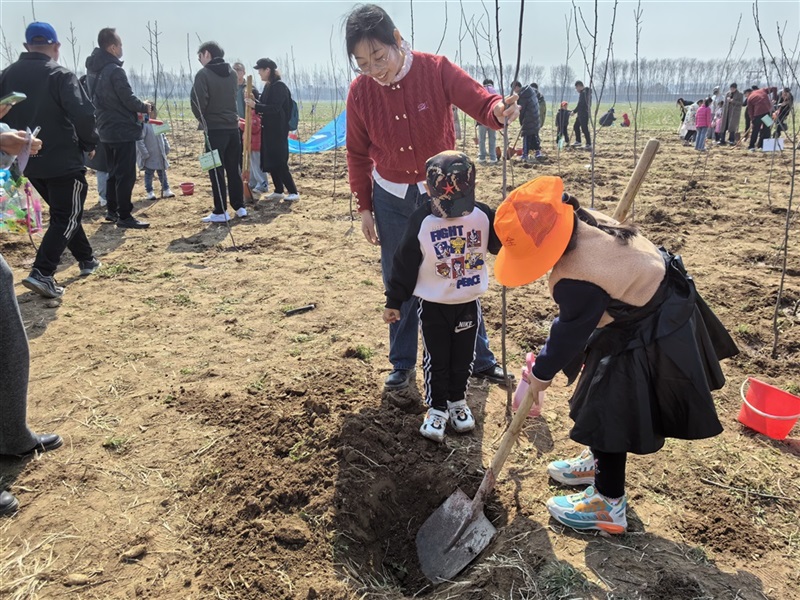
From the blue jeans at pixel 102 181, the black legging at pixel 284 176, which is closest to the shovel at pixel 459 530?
the black legging at pixel 284 176

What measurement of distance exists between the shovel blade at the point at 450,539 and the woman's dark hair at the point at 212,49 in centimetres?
623

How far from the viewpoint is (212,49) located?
6508 millimetres

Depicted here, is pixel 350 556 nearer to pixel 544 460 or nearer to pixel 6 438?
pixel 544 460

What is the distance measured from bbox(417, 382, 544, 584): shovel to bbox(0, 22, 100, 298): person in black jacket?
394 centimetres

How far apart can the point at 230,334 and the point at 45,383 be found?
46.2 inches

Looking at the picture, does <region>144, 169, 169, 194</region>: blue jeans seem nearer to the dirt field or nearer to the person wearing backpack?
the person wearing backpack

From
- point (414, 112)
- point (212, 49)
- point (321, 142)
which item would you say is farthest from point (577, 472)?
point (321, 142)

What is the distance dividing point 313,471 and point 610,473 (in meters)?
1.27

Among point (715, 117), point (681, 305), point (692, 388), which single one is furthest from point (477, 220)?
point (715, 117)

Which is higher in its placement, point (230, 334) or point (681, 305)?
point (681, 305)

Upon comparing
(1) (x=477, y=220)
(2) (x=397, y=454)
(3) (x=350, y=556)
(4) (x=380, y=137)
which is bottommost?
(3) (x=350, y=556)

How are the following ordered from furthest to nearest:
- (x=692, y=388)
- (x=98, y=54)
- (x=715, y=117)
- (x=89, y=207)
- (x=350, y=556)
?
(x=715, y=117), (x=89, y=207), (x=98, y=54), (x=350, y=556), (x=692, y=388)

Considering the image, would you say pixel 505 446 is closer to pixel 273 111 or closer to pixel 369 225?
pixel 369 225

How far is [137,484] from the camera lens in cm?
246
